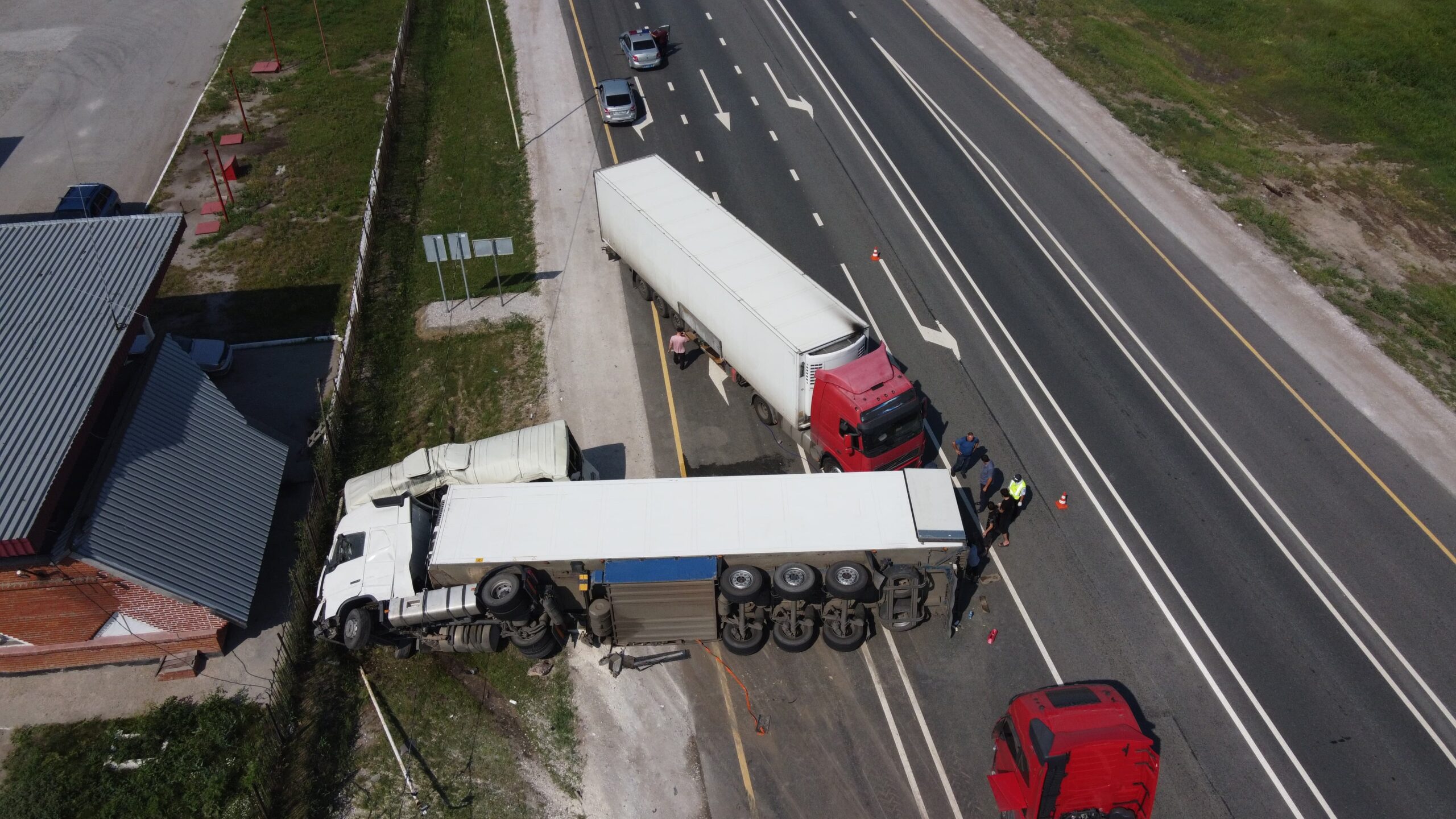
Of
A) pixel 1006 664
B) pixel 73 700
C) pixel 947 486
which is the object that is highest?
pixel 947 486

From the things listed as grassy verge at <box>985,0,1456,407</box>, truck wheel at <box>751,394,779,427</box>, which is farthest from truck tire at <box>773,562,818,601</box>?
grassy verge at <box>985,0,1456,407</box>

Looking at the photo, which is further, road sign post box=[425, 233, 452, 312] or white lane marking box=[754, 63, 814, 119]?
white lane marking box=[754, 63, 814, 119]

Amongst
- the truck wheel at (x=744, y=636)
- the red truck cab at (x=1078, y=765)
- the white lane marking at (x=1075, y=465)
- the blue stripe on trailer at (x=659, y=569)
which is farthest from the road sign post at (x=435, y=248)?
the red truck cab at (x=1078, y=765)

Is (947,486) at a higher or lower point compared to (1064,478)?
higher

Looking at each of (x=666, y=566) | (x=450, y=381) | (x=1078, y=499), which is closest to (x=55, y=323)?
(x=450, y=381)

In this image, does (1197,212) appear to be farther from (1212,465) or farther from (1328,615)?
(1328,615)

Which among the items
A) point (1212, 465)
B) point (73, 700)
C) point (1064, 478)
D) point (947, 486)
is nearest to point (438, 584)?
point (73, 700)

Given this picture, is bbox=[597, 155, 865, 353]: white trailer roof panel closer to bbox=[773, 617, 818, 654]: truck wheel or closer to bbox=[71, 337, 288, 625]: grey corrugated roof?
bbox=[773, 617, 818, 654]: truck wheel
